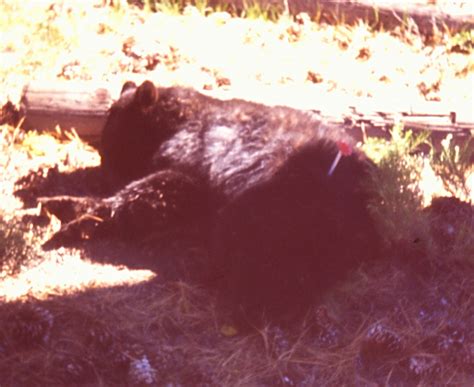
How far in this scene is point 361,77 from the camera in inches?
286

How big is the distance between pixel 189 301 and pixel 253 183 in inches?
37.6

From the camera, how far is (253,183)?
5086 millimetres

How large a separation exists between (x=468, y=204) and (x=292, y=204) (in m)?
1.60

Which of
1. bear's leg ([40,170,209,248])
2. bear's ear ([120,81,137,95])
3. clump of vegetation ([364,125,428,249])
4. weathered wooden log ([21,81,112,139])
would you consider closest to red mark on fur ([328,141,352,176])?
clump of vegetation ([364,125,428,249])

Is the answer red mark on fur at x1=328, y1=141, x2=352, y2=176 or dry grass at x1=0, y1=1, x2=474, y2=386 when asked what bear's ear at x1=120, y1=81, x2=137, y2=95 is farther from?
red mark on fur at x1=328, y1=141, x2=352, y2=176

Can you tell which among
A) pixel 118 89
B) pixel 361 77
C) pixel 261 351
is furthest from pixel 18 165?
pixel 361 77

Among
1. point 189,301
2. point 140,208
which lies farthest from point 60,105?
point 189,301

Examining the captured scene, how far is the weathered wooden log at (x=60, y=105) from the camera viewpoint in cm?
603

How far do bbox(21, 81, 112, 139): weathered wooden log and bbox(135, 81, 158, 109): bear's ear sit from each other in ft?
1.56

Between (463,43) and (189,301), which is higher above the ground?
(463,43)

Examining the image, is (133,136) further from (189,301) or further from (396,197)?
(396,197)

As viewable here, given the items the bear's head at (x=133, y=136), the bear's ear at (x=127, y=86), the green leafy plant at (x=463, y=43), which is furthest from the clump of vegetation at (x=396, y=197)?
the green leafy plant at (x=463, y=43)

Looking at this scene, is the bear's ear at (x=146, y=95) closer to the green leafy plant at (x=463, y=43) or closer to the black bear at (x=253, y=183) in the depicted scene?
the black bear at (x=253, y=183)

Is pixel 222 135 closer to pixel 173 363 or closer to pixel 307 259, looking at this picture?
pixel 307 259
